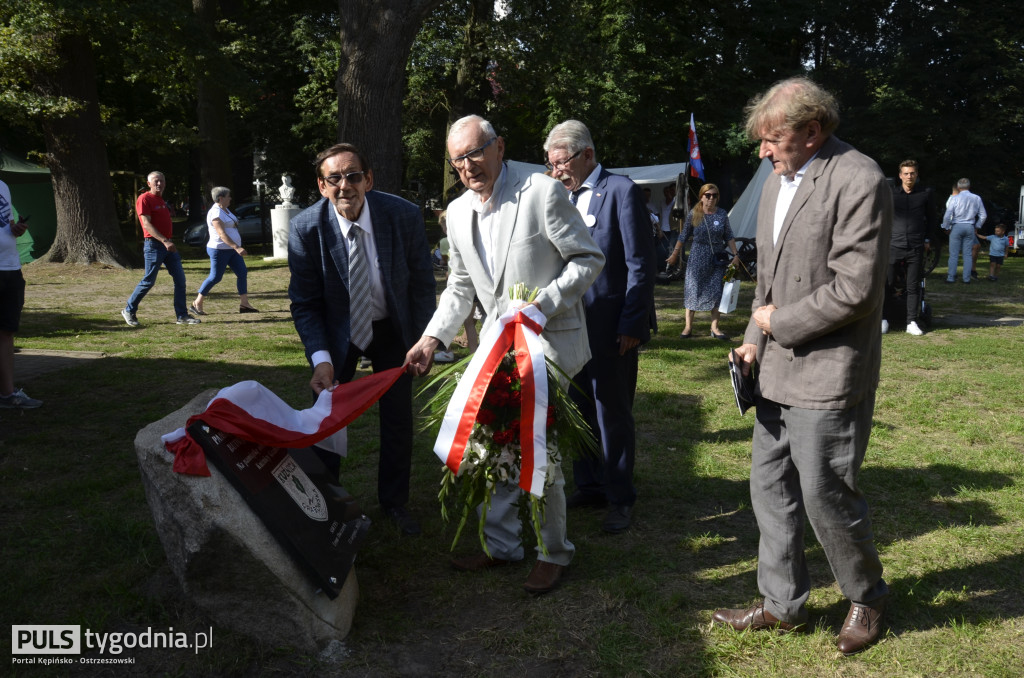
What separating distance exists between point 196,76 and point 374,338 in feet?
55.7

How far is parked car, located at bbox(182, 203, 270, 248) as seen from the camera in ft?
89.9

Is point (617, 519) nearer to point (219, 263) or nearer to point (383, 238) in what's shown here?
point (383, 238)

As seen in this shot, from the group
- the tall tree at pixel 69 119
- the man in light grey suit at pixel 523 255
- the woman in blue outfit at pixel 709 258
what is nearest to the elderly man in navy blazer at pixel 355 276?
the man in light grey suit at pixel 523 255

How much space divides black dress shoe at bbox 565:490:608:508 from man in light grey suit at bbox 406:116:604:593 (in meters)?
0.99

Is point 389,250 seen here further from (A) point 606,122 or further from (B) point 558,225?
(A) point 606,122

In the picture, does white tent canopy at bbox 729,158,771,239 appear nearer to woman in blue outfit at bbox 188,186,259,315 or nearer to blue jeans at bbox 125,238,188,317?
woman in blue outfit at bbox 188,186,259,315

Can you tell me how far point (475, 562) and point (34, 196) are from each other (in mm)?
24025

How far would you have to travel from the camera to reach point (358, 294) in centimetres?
427

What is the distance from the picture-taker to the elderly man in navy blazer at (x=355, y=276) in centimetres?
411

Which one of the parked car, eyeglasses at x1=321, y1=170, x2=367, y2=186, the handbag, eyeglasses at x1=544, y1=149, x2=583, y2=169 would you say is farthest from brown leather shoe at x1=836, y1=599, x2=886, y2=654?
the parked car

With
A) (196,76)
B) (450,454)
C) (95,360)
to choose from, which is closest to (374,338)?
(450,454)

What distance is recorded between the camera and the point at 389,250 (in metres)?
4.33

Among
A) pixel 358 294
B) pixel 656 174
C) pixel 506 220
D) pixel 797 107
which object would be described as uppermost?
pixel 656 174

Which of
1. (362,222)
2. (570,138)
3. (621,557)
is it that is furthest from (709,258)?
(362,222)
